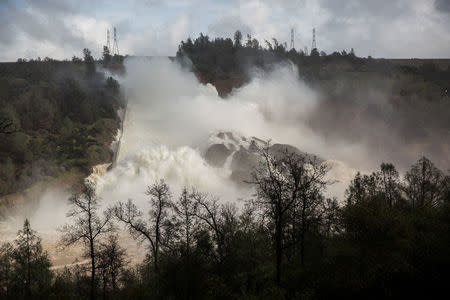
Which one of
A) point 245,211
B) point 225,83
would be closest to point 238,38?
point 225,83

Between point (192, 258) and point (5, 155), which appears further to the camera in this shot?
point (5, 155)

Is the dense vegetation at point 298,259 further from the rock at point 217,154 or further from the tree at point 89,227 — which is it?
the rock at point 217,154

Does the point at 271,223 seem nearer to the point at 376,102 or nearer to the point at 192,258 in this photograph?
the point at 192,258

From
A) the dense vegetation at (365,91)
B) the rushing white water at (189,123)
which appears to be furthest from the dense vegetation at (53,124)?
the dense vegetation at (365,91)

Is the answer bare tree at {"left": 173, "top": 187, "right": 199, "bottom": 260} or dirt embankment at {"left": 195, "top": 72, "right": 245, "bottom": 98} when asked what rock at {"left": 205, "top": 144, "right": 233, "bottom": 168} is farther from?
bare tree at {"left": 173, "top": 187, "right": 199, "bottom": 260}

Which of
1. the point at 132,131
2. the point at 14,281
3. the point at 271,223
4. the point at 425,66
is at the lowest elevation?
the point at 14,281

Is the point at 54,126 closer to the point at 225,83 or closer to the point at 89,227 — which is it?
the point at 225,83

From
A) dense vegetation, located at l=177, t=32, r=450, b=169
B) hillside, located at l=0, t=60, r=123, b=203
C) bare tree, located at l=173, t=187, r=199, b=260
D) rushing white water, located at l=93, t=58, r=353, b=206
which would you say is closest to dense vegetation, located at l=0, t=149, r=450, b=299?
bare tree, located at l=173, t=187, r=199, b=260

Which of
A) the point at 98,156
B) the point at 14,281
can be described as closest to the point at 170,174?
the point at 98,156

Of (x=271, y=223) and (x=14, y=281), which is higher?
(x=271, y=223)
